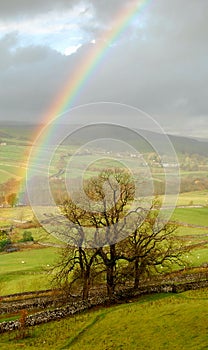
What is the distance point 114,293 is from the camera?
35.9 m

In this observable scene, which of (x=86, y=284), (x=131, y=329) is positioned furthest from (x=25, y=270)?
(x=131, y=329)

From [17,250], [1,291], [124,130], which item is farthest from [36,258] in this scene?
[124,130]

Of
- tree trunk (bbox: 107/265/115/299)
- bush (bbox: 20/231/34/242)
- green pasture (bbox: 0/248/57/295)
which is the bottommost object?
green pasture (bbox: 0/248/57/295)

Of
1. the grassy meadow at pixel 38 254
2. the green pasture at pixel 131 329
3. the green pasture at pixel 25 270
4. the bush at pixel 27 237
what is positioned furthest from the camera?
the bush at pixel 27 237

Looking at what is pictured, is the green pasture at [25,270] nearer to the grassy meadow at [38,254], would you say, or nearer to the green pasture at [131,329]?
the grassy meadow at [38,254]

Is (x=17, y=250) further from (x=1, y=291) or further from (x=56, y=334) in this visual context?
(x=56, y=334)

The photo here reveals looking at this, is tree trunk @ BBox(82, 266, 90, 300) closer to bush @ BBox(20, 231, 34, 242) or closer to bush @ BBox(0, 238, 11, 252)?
bush @ BBox(0, 238, 11, 252)

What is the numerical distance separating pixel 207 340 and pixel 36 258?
4494 centimetres

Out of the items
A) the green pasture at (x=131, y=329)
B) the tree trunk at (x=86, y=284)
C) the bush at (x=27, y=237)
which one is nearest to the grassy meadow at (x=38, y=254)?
the bush at (x=27, y=237)

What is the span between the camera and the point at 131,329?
24.7 m

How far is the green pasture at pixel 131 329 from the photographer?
71.0 feet

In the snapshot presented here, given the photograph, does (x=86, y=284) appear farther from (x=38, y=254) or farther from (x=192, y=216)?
(x=192, y=216)

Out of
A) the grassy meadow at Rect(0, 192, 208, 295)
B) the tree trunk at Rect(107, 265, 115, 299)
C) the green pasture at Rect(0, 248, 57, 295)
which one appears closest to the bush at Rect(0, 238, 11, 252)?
the grassy meadow at Rect(0, 192, 208, 295)

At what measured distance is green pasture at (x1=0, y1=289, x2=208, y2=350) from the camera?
21641 mm
